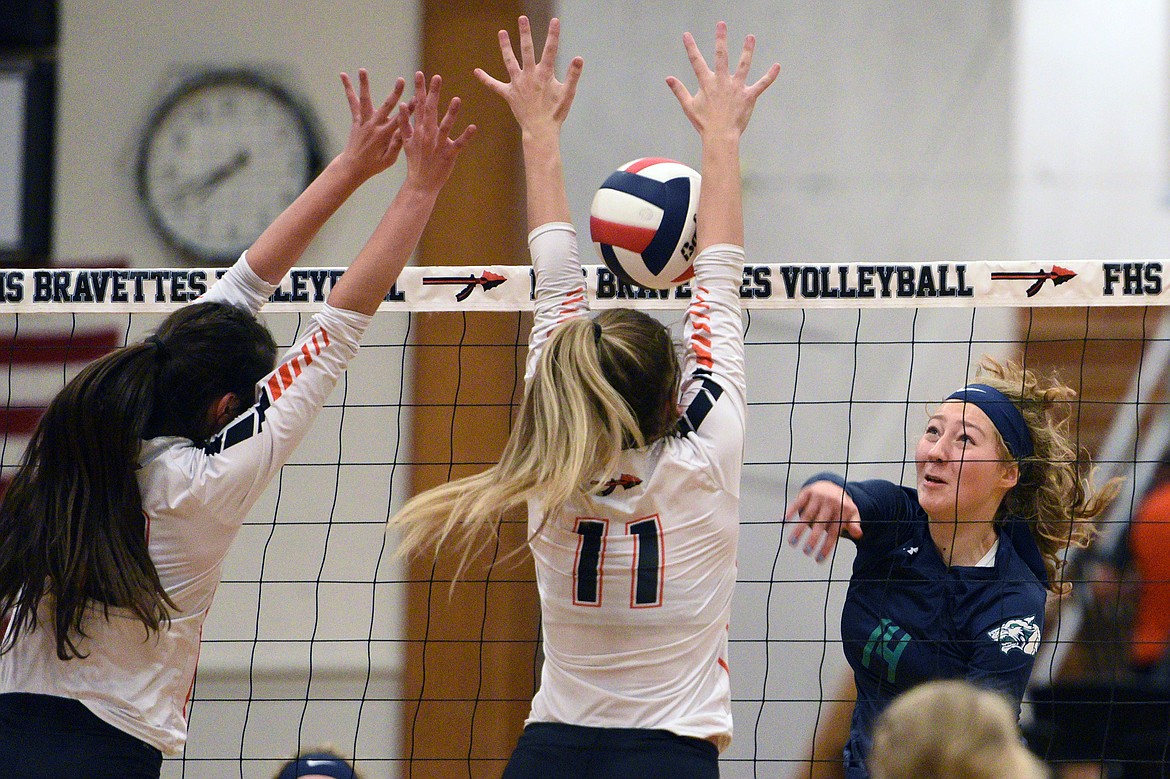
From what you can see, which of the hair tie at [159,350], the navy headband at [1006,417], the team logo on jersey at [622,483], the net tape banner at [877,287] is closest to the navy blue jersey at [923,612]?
the navy headband at [1006,417]

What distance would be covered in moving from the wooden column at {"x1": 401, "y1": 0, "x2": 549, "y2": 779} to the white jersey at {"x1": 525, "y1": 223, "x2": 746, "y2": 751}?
332 centimetres

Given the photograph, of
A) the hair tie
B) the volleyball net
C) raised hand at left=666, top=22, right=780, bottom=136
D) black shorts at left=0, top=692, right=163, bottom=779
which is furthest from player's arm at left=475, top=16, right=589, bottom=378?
the volleyball net

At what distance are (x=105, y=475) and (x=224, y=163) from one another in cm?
391

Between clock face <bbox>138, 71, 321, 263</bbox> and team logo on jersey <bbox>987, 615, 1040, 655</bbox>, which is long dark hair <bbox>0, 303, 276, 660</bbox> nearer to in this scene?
team logo on jersey <bbox>987, 615, 1040, 655</bbox>

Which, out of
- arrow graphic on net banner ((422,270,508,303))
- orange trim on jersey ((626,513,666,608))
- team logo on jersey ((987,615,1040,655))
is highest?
arrow graphic on net banner ((422,270,508,303))

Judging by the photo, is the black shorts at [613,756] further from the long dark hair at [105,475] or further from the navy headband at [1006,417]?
the navy headband at [1006,417]

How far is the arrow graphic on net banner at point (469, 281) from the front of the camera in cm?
320

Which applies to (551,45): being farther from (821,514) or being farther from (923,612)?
(923,612)

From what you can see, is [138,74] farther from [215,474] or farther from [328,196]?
[215,474]

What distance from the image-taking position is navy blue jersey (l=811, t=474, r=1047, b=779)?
9.12ft

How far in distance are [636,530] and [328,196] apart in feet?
3.08

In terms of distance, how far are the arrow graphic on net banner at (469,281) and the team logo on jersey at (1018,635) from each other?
141cm

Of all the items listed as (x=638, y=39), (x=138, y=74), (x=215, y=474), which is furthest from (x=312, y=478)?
(x=215, y=474)

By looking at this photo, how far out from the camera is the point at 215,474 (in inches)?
82.3
